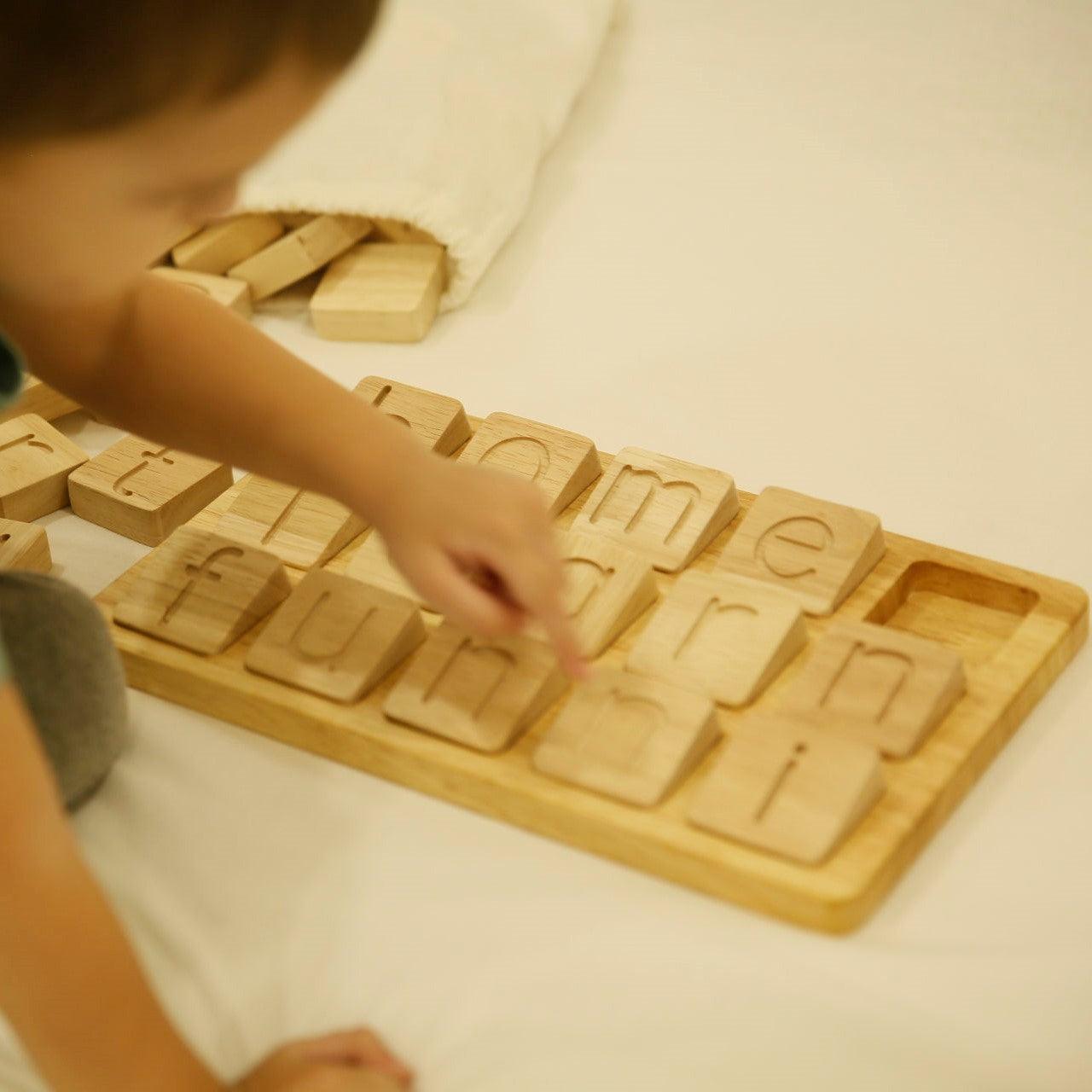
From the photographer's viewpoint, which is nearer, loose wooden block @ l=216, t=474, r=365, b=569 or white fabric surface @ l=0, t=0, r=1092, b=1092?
white fabric surface @ l=0, t=0, r=1092, b=1092

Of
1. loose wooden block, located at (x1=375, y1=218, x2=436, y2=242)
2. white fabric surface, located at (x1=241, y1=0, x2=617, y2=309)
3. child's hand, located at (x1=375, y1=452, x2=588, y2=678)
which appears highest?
white fabric surface, located at (x1=241, y1=0, x2=617, y2=309)

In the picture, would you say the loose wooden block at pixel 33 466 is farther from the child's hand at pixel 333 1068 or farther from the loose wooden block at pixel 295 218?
the child's hand at pixel 333 1068

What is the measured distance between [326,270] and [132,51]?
0.74 m

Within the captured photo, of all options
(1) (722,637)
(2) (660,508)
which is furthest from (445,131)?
(1) (722,637)

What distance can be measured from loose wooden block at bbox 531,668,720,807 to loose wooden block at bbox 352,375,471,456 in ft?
0.80

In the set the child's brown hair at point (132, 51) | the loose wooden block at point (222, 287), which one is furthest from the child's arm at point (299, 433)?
the loose wooden block at point (222, 287)

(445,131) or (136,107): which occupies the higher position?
(445,131)

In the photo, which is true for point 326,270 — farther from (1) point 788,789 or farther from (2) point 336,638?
(1) point 788,789

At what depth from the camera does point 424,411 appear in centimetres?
97

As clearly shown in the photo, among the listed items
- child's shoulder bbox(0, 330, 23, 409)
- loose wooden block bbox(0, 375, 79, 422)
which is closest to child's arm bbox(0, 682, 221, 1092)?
child's shoulder bbox(0, 330, 23, 409)

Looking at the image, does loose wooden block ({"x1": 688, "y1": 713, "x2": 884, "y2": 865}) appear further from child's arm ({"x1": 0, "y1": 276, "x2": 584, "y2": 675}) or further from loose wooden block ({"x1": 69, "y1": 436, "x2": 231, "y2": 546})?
loose wooden block ({"x1": 69, "y1": 436, "x2": 231, "y2": 546})

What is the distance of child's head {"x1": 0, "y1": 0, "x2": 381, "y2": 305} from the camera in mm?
525

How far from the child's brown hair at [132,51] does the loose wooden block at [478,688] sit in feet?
1.08

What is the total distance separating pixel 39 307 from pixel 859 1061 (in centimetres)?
54
